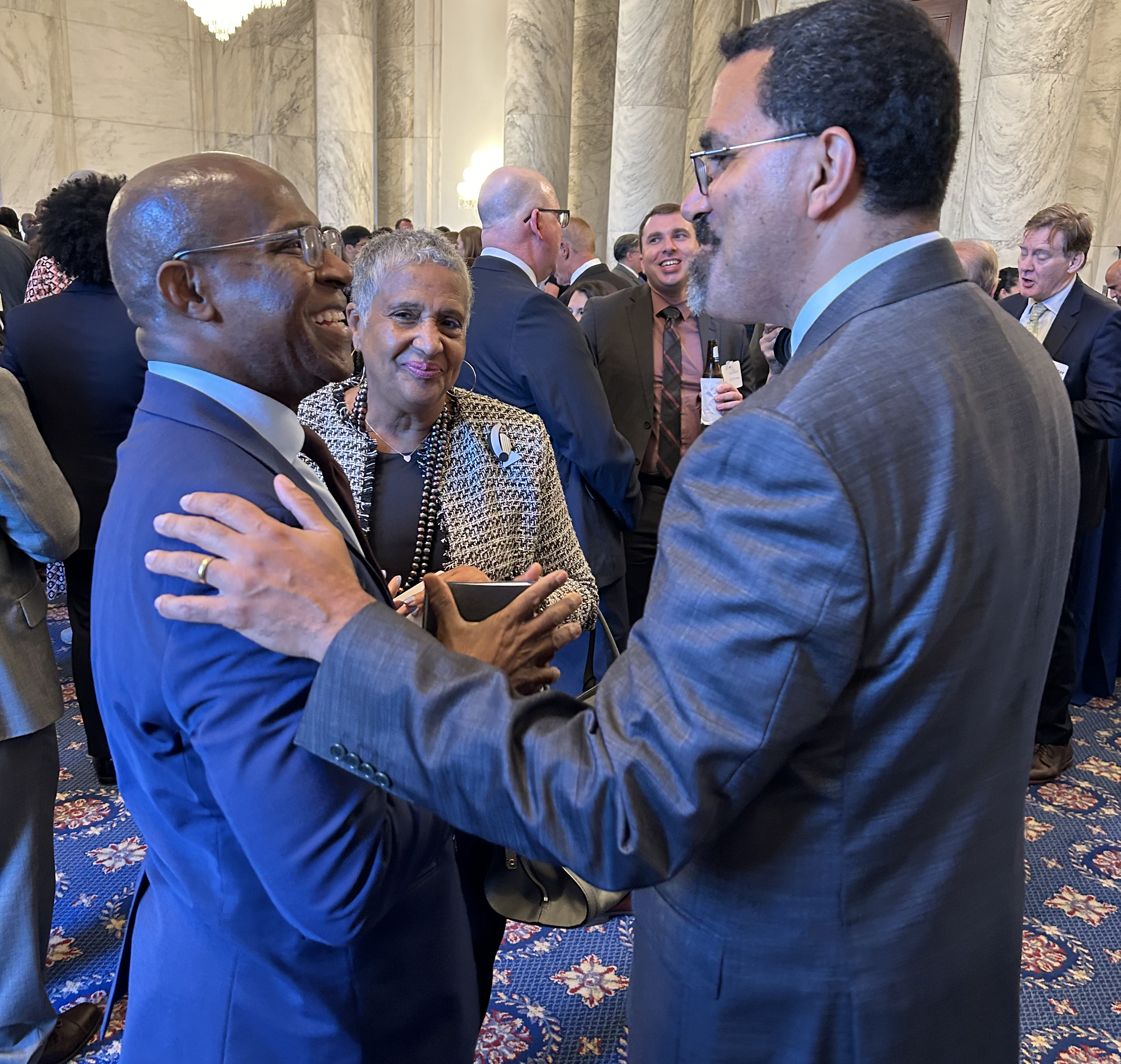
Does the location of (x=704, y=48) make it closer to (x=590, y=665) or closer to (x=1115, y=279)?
(x=1115, y=279)

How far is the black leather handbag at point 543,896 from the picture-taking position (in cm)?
190

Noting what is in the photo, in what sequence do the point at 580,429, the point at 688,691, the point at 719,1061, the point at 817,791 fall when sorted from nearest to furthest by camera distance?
the point at 688,691, the point at 817,791, the point at 719,1061, the point at 580,429

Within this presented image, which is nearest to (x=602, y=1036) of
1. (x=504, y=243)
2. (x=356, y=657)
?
(x=356, y=657)

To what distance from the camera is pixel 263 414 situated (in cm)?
134

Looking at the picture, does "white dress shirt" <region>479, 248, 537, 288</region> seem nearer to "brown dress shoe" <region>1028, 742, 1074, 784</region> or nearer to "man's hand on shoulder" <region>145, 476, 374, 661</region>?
"man's hand on shoulder" <region>145, 476, 374, 661</region>

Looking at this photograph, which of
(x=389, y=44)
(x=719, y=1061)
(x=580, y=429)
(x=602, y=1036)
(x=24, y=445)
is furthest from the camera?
(x=389, y=44)

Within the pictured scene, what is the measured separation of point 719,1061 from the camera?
3.85ft

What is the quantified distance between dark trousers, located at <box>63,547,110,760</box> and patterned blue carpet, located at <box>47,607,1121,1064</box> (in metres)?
0.26

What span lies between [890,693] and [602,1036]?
208 centimetres

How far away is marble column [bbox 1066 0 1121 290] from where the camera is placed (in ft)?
25.8

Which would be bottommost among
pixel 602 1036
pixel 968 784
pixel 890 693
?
pixel 602 1036

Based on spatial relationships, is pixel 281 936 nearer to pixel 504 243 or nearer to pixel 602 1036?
pixel 602 1036

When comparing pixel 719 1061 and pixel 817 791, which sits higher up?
pixel 817 791

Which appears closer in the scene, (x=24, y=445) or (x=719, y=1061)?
(x=719, y=1061)
